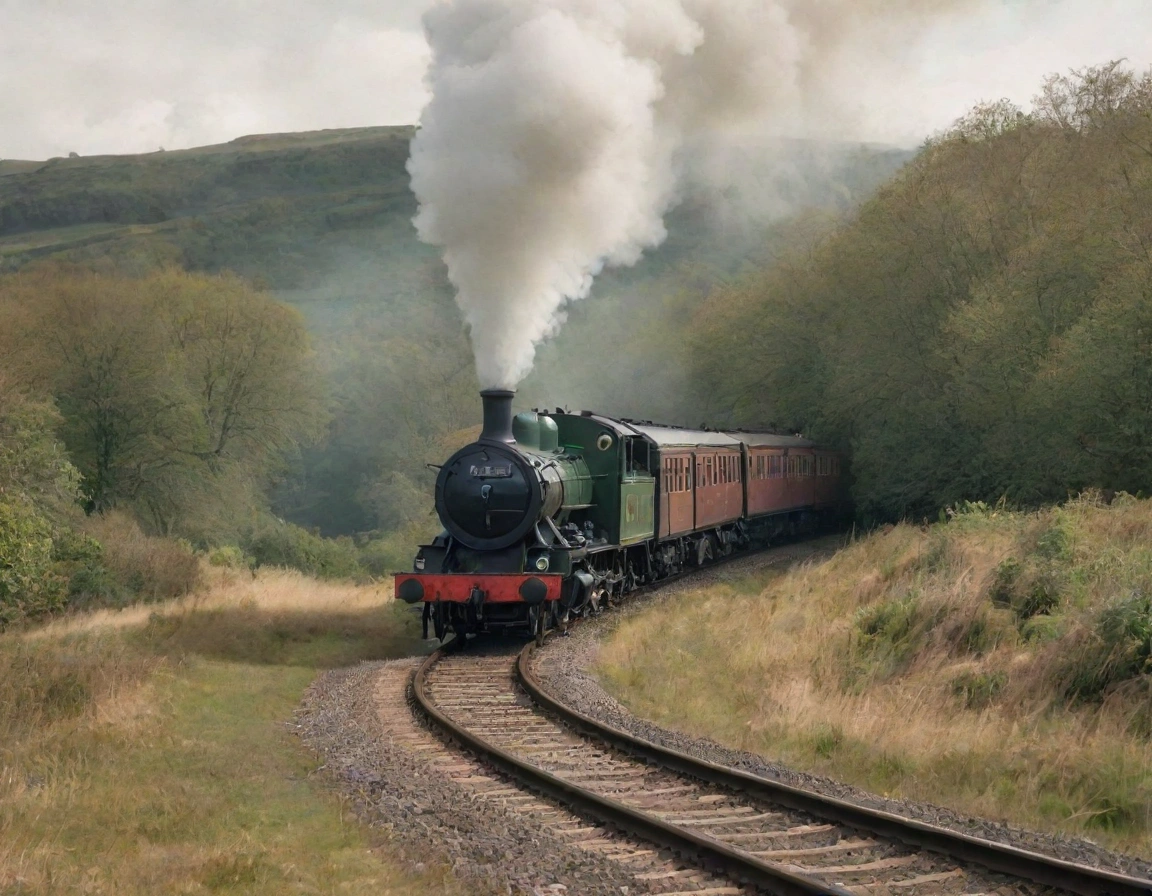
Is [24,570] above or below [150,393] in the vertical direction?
below

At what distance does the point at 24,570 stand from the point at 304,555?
10.9 m

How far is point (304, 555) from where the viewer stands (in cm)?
3175

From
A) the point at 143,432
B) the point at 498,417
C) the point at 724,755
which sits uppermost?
the point at 143,432

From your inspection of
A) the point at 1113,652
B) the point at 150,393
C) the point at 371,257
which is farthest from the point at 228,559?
the point at 371,257

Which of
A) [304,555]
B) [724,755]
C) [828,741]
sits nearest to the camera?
[724,755]

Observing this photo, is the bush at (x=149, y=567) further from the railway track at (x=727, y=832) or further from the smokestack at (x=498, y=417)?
the railway track at (x=727, y=832)

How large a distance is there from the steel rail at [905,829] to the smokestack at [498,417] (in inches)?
277

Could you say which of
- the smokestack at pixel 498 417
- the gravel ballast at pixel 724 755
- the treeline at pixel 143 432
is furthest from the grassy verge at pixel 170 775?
the treeline at pixel 143 432

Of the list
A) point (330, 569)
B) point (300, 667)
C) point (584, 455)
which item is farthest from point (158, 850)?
point (330, 569)

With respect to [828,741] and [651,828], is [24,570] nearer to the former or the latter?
[828,741]

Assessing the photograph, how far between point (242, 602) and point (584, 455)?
5952 millimetres

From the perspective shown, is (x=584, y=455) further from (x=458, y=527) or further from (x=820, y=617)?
(x=820, y=617)

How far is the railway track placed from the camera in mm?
5988

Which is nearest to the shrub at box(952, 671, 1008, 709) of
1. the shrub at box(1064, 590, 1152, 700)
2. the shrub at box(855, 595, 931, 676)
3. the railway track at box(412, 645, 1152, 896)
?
the shrub at box(1064, 590, 1152, 700)
